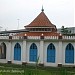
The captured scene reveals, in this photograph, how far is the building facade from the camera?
37281 millimetres

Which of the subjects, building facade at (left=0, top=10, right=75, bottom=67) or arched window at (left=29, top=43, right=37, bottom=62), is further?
arched window at (left=29, top=43, right=37, bottom=62)

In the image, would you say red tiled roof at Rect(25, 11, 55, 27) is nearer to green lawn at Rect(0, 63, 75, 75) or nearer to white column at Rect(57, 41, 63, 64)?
white column at Rect(57, 41, 63, 64)

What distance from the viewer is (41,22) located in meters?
40.9

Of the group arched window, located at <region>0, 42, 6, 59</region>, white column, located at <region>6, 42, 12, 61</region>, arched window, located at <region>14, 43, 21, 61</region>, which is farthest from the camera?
arched window, located at <region>0, 42, 6, 59</region>

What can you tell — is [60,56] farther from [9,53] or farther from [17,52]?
[9,53]

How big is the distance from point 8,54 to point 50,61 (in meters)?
5.92

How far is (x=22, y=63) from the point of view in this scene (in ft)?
125

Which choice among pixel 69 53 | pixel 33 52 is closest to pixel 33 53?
pixel 33 52

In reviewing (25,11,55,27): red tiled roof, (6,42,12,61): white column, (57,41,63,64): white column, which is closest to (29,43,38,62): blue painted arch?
(6,42,12,61): white column

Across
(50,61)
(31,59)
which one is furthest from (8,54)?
(50,61)

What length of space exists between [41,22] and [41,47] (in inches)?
177

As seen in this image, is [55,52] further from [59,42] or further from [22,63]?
[22,63]

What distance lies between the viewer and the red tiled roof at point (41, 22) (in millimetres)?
40594

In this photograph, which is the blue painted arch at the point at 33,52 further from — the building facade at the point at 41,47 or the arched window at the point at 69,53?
the arched window at the point at 69,53
